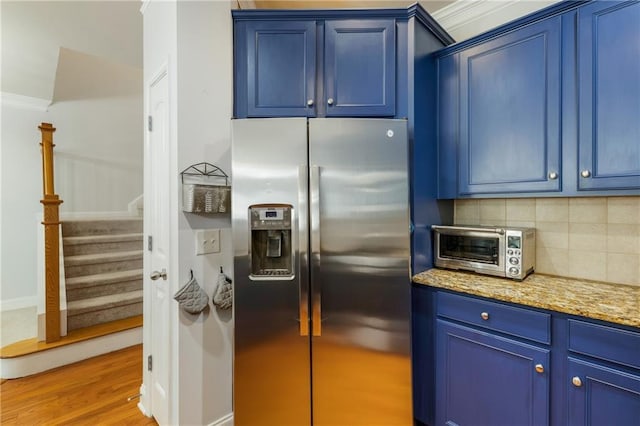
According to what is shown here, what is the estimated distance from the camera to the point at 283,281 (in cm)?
154

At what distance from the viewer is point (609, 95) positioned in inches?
54.9

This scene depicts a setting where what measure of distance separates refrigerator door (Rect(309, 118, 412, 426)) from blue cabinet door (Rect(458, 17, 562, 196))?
0.57m

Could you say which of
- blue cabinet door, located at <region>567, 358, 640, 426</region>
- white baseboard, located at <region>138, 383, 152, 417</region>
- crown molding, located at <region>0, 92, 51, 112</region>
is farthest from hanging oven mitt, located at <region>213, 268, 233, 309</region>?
crown molding, located at <region>0, 92, 51, 112</region>

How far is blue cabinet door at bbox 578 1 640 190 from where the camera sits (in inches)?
52.9

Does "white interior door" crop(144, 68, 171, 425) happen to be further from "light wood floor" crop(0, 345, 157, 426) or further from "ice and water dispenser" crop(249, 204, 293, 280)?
"ice and water dispenser" crop(249, 204, 293, 280)

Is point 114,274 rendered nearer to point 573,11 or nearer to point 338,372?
point 338,372

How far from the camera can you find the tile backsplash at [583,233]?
1.53 meters

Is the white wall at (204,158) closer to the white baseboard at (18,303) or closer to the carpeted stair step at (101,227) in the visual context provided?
the carpeted stair step at (101,227)

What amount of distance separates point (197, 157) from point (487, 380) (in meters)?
1.90

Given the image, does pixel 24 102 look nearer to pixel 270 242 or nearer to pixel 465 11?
pixel 270 242

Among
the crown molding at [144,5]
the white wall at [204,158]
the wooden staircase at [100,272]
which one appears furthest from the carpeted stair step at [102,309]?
the crown molding at [144,5]

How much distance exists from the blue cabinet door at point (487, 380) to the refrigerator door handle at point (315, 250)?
69 centimetres

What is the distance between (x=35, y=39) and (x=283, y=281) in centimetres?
284

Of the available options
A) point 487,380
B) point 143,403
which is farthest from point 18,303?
point 487,380
